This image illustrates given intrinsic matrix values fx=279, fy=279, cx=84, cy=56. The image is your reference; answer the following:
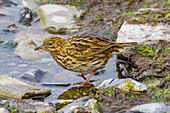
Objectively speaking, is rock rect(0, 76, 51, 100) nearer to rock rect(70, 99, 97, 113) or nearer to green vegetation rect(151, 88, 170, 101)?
rock rect(70, 99, 97, 113)

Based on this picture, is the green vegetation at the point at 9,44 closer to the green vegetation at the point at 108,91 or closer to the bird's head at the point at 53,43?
the bird's head at the point at 53,43

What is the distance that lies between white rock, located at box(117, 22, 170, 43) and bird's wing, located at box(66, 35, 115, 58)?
982mm

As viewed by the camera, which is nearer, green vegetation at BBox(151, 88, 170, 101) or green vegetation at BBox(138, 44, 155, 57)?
green vegetation at BBox(151, 88, 170, 101)

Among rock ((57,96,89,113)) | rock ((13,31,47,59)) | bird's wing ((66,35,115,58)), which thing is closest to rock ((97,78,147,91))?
rock ((57,96,89,113))

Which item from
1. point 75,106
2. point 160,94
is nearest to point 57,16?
point 75,106

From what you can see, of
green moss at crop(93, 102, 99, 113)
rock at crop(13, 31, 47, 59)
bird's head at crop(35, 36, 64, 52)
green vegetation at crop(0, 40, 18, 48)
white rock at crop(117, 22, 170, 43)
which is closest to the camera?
green moss at crop(93, 102, 99, 113)

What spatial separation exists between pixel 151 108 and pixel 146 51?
8.27 feet

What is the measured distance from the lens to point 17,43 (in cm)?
895

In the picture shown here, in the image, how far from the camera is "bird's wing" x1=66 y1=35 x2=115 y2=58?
662 centimetres

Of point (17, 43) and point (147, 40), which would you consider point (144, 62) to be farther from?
point (17, 43)

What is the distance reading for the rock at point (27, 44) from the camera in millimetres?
8336

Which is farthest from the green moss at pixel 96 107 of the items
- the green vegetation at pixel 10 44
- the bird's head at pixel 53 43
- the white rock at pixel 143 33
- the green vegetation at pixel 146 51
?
the green vegetation at pixel 10 44

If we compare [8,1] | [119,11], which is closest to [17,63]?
[119,11]

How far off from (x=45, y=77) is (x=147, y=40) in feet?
9.39
